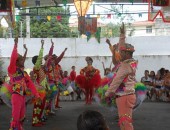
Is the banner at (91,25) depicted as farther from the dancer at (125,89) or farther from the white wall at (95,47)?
the dancer at (125,89)

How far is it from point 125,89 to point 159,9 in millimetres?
8431

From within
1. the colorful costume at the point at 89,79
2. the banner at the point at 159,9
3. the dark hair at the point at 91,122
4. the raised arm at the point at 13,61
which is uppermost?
the banner at the point at 159,9

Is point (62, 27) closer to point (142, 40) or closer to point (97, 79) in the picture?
point (142, 40)

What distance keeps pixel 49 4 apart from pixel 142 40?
4.99 metres

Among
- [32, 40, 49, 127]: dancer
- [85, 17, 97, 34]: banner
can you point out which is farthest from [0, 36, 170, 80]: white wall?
[32, 40, 49, 127]: dancer

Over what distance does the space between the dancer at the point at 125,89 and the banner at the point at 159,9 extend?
671cm

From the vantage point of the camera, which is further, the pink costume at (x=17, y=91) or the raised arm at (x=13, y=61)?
the pink costume at (x=17, y=91)

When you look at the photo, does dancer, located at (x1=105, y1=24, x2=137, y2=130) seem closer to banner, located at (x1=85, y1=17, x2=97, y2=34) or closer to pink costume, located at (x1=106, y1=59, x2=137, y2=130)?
pink costume, located at (x1=106, y1=59, x2=137, y2=130)

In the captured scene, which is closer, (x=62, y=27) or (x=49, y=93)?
(x=49, y=93)

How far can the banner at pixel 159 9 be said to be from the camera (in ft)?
39.0

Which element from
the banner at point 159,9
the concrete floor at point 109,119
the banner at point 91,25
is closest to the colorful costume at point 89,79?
the concrete floor at point 109,119

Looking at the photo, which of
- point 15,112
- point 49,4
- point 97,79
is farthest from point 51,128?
point 49,4

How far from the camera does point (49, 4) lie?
16391mm

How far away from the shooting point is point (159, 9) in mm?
13359
